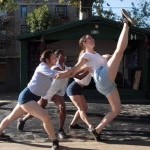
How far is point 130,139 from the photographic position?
29.8 ft

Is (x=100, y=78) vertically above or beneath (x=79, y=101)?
above

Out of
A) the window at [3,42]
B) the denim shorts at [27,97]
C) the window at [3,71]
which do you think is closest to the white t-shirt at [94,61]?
the denim shorts at [27,97]

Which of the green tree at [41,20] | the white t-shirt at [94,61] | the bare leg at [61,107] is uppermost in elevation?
the white t-shirt at [94,61]

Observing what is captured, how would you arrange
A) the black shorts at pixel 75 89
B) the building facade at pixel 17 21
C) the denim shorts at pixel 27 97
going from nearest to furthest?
1. the denim shorts at pixel 27 97
2. the black shorts at pixel 75 89
3. the building facade at pixel 17 21

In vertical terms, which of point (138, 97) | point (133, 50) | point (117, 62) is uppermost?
point (117, 62)

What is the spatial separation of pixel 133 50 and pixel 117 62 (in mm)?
14799

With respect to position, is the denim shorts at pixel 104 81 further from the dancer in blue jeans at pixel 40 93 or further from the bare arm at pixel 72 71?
the dancer in blue jeans at pixel 40 93

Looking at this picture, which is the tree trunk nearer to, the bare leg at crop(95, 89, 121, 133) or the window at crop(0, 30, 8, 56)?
the bare leg at crop(95, 89, 121, 133)

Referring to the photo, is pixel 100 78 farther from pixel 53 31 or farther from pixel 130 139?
pixel 53 31

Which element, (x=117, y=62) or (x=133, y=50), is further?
(x=133, y=50)

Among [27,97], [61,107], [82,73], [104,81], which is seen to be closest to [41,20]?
[61,107]

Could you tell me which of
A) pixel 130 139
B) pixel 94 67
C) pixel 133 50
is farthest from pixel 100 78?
pixel 133 50

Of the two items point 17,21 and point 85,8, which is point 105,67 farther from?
point 17,21

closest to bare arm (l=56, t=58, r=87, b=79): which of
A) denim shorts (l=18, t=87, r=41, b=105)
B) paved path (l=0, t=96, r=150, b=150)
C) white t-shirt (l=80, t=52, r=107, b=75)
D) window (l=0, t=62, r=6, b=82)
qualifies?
white t-shirt (l=80, t=52, r=107, b=75)
